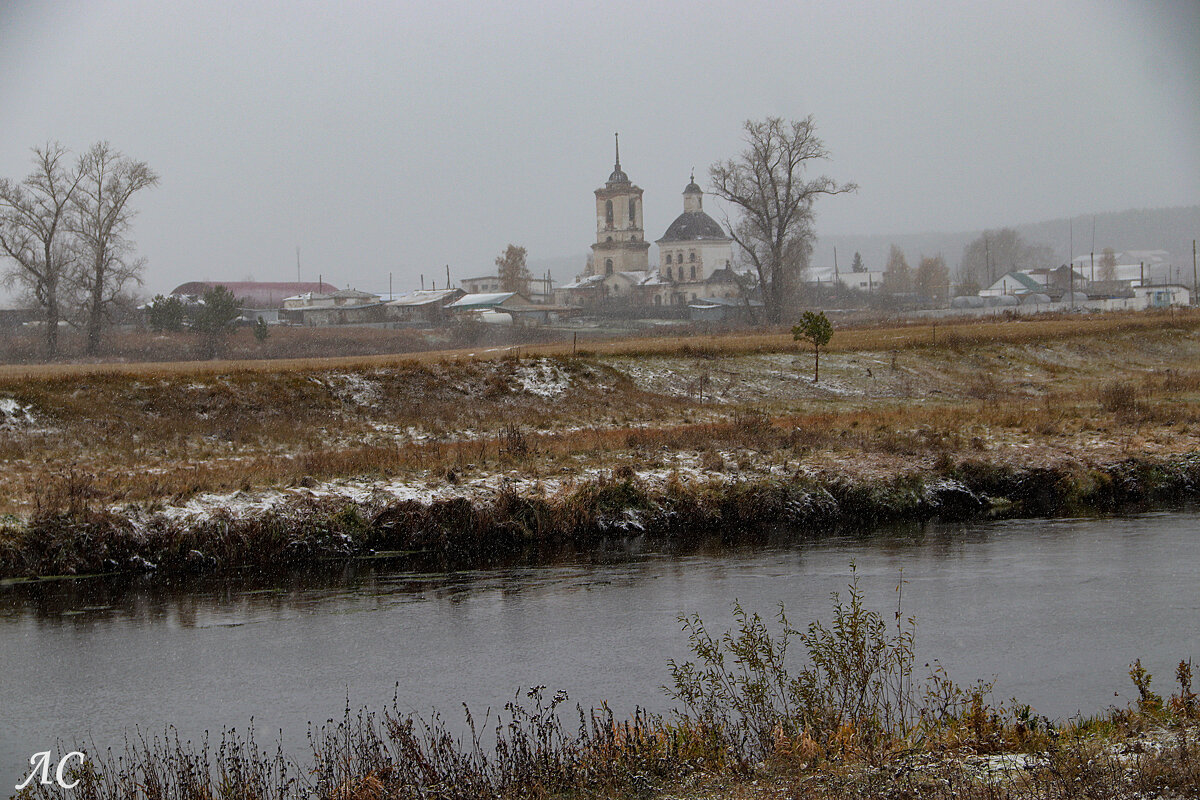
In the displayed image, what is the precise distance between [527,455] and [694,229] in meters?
115

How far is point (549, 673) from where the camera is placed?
43.9 feet

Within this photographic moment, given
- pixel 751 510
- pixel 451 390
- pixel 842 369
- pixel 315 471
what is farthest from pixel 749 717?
pixel 842 369

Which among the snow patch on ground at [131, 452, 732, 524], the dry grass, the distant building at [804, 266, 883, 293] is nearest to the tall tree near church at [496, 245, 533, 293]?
the distant building at [804, 266, 883, 293]

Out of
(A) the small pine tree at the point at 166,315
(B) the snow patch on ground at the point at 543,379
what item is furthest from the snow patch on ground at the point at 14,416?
(A) the small pine tree at the point at 166,315

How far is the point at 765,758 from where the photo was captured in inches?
375

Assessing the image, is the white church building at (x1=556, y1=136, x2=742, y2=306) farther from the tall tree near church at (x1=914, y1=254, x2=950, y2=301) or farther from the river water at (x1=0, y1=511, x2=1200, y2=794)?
the river water at (x1=0, y1=511, x2=1200, y2=794)

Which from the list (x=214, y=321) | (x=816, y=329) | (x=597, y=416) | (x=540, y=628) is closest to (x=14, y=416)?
(x=597, y=416)

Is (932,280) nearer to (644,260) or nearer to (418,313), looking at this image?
(644,260)

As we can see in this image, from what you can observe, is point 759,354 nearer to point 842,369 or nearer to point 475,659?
point 842,369

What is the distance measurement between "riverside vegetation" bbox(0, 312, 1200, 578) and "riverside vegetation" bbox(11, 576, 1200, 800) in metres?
9.70

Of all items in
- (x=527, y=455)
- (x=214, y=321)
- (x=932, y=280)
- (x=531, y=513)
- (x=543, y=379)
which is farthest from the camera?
(x=932, y=280)

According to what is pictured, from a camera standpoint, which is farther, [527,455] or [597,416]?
[597,416]

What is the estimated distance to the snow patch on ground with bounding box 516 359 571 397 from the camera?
129 ft

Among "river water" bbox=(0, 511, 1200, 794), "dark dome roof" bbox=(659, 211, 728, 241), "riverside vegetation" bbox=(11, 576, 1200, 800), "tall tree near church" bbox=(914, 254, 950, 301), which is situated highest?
"dark dome roof" bbox=(659, 211, 728, 241)
